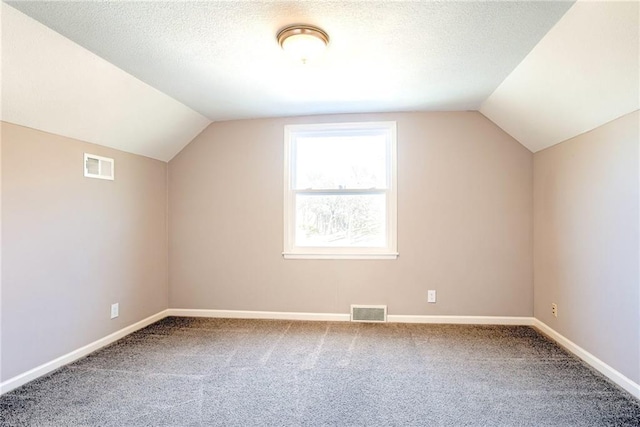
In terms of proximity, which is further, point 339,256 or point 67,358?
point 339,256

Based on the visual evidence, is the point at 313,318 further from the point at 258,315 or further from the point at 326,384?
the point at 326,384

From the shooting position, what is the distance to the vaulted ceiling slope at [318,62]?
1860mm

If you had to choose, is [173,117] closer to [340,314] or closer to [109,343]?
[109,343]

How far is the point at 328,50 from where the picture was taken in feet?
7.62

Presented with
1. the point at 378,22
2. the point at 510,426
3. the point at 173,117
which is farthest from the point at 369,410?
the point at 173,117

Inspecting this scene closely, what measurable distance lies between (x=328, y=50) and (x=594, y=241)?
2486mm

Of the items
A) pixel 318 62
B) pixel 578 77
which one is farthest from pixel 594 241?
pixel 318 62

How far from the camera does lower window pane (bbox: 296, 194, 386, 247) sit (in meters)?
3.85

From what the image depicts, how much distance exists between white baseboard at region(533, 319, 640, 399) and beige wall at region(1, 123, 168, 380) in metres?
4.10

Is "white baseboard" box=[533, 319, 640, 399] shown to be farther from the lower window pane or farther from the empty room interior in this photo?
the lower window pane

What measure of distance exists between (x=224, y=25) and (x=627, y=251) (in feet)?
9.84

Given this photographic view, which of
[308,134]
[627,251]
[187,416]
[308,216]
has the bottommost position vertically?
[187,416]

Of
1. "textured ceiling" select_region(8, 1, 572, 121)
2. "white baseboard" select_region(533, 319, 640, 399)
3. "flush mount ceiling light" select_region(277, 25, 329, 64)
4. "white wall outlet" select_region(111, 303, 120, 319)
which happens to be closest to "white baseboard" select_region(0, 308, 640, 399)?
"white baseboard" select_region(533, 319, 640, 399)

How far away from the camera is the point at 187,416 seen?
2039mm
